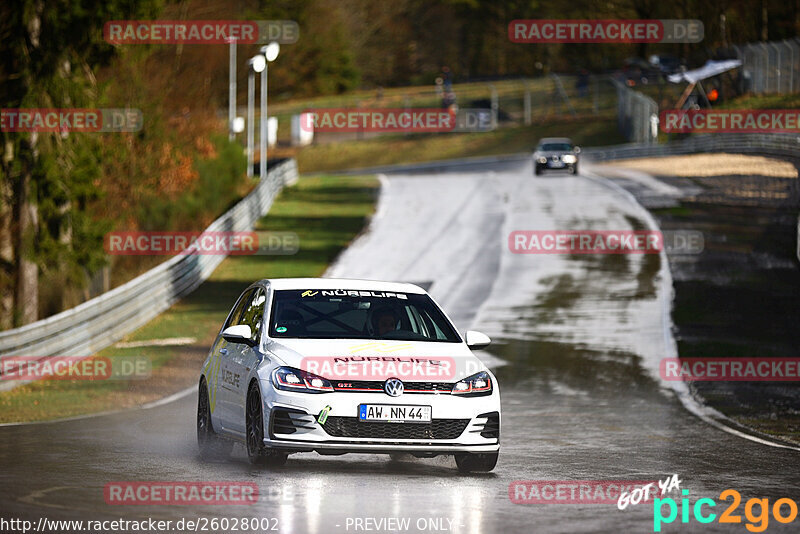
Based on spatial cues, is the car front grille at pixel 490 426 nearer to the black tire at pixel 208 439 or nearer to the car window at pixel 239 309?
the black tire at pixel 208 439

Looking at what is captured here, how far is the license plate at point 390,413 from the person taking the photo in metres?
11.1

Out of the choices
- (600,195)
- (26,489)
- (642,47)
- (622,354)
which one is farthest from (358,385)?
Answer: (642,47)

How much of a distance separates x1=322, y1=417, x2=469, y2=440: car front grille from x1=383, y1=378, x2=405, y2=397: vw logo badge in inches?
9.2

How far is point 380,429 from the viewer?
436 inches

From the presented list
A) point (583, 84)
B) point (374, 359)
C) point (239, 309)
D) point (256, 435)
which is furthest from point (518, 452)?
point (583, 84)

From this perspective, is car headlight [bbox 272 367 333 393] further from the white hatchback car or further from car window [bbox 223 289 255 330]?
car window [bbox 223 289 255 330]

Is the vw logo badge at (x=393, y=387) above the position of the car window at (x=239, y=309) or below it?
below

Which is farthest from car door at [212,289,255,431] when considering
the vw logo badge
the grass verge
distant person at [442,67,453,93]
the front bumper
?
distant person at [442,67,453,93]

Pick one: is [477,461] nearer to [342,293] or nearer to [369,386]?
[369,386]

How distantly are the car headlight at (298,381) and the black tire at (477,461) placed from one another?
1246mm

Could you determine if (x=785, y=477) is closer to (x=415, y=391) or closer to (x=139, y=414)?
(x=415, y=391)

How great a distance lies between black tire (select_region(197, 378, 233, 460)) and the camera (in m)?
12.9

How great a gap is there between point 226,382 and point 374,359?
1.85 meters

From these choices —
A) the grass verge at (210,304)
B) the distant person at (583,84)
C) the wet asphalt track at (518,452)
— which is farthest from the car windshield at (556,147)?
the distant person at (583,84)
